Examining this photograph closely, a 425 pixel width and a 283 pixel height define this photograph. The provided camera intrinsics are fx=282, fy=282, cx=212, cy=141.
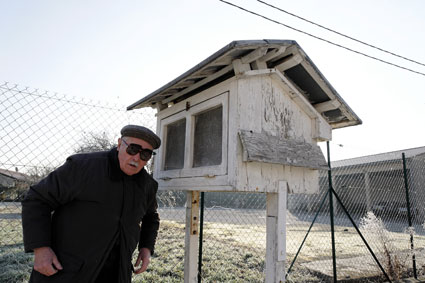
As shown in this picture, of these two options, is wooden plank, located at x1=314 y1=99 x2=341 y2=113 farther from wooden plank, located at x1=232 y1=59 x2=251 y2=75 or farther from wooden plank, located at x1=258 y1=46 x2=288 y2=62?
wooden plank, located at x1=232 y1=59 x2=251 y2=75

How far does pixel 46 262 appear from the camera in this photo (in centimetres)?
146

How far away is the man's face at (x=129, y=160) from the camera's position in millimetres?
1826

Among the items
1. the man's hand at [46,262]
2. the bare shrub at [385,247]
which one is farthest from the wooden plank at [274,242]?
the bare shrub at [385,247]

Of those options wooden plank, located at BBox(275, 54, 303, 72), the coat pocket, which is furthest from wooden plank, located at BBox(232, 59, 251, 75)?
the coat pocket

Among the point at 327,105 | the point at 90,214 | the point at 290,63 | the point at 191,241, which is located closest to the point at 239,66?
the point at 290,63

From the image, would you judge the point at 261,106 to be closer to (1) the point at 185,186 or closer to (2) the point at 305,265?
(1) the point at 185,186

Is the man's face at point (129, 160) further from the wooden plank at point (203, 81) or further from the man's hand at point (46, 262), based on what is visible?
the wooden plank at point (203, 81)

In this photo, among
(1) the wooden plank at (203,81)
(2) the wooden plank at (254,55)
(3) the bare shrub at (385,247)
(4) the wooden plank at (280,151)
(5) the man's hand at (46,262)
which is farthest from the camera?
(3) the bare shrub at (385,247)

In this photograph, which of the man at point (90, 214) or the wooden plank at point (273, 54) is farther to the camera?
the wooden plank at point (273, 54)

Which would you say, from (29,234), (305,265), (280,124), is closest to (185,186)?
(280,124)

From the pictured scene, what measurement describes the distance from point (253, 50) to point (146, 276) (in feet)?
10.5

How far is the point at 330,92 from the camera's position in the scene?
2.54m

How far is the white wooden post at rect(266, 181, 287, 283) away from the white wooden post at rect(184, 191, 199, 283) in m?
0.77

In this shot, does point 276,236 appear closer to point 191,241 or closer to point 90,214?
point 191,241
